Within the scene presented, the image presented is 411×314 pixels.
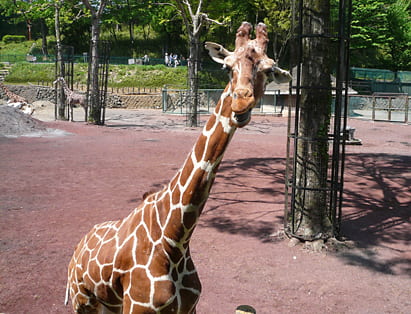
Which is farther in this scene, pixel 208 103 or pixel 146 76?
pixel 146 76

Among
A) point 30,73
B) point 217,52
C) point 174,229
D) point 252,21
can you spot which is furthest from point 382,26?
point 174,229

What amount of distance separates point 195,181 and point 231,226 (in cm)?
541

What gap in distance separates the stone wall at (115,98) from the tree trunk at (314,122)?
3282cm

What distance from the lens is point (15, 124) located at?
20.2 m

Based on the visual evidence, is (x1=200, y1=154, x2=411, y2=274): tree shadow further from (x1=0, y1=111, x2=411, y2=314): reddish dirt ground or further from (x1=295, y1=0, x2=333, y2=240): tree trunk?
(x1=295, y1=0, x2=333, y2=240): tree trunk

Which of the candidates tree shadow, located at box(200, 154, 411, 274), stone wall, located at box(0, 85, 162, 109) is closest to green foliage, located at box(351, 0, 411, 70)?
stone wall, located at box(0, 85, 162, 109)

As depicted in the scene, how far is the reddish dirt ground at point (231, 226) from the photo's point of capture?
19.0 ft

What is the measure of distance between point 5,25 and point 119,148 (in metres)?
61.0

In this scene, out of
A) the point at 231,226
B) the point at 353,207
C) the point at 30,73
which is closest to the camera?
the point at 231,226

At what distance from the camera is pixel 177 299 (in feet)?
10.5

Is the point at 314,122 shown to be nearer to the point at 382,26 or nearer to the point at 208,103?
the point at 208,103

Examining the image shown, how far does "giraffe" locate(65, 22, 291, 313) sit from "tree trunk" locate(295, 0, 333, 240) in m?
4.55

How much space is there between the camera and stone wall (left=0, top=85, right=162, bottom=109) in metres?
39.6

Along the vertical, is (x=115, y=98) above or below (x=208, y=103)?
above
